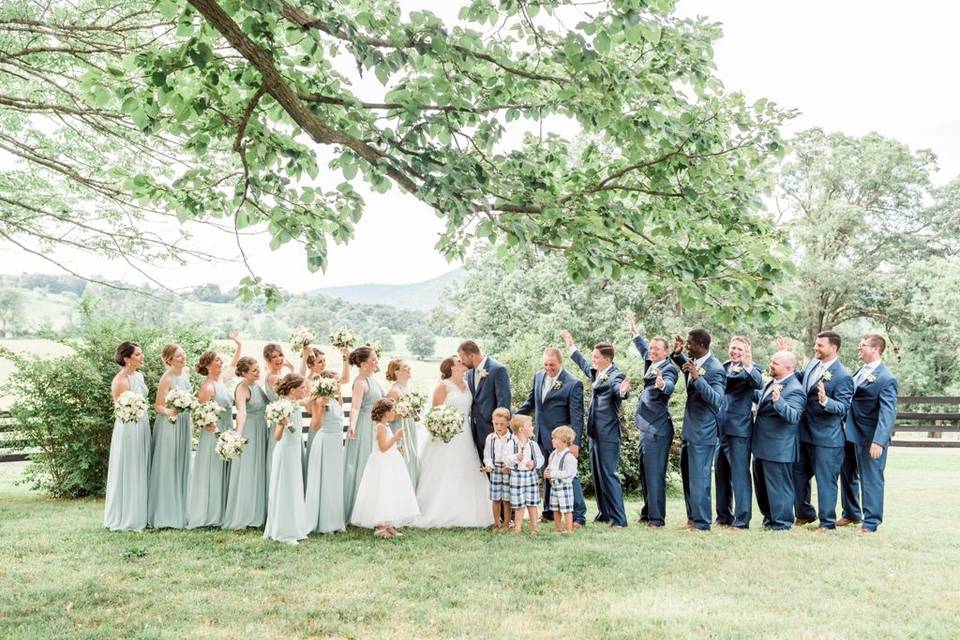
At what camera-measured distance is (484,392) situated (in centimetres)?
948

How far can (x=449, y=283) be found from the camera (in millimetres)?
35719

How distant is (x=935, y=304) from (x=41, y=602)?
31698 millimetres

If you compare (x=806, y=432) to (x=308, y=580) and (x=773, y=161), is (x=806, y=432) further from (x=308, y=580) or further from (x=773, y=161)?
(x=308, y=580)

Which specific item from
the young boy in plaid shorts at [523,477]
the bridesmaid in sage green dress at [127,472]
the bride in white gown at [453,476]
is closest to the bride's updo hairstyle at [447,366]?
the bride in white gown at [453,476]

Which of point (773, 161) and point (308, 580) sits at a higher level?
point (773, 161)

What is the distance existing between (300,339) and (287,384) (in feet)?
4.04

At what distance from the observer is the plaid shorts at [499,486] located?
9.04 m

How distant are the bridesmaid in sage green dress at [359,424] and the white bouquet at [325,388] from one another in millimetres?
650

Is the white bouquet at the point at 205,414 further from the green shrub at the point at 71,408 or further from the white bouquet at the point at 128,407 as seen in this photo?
the green shrub at the point at 71,408

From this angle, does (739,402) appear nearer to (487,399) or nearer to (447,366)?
(487,399)

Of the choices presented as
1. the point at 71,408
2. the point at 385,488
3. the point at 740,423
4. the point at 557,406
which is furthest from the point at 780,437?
the point at 71,408

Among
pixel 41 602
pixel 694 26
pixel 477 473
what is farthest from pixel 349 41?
pixel 477 473

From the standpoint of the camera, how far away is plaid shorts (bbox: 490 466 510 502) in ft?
29.7

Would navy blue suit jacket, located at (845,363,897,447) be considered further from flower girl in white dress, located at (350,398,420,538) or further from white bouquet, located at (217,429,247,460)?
white bouquet, located at (217,429,247,460)
